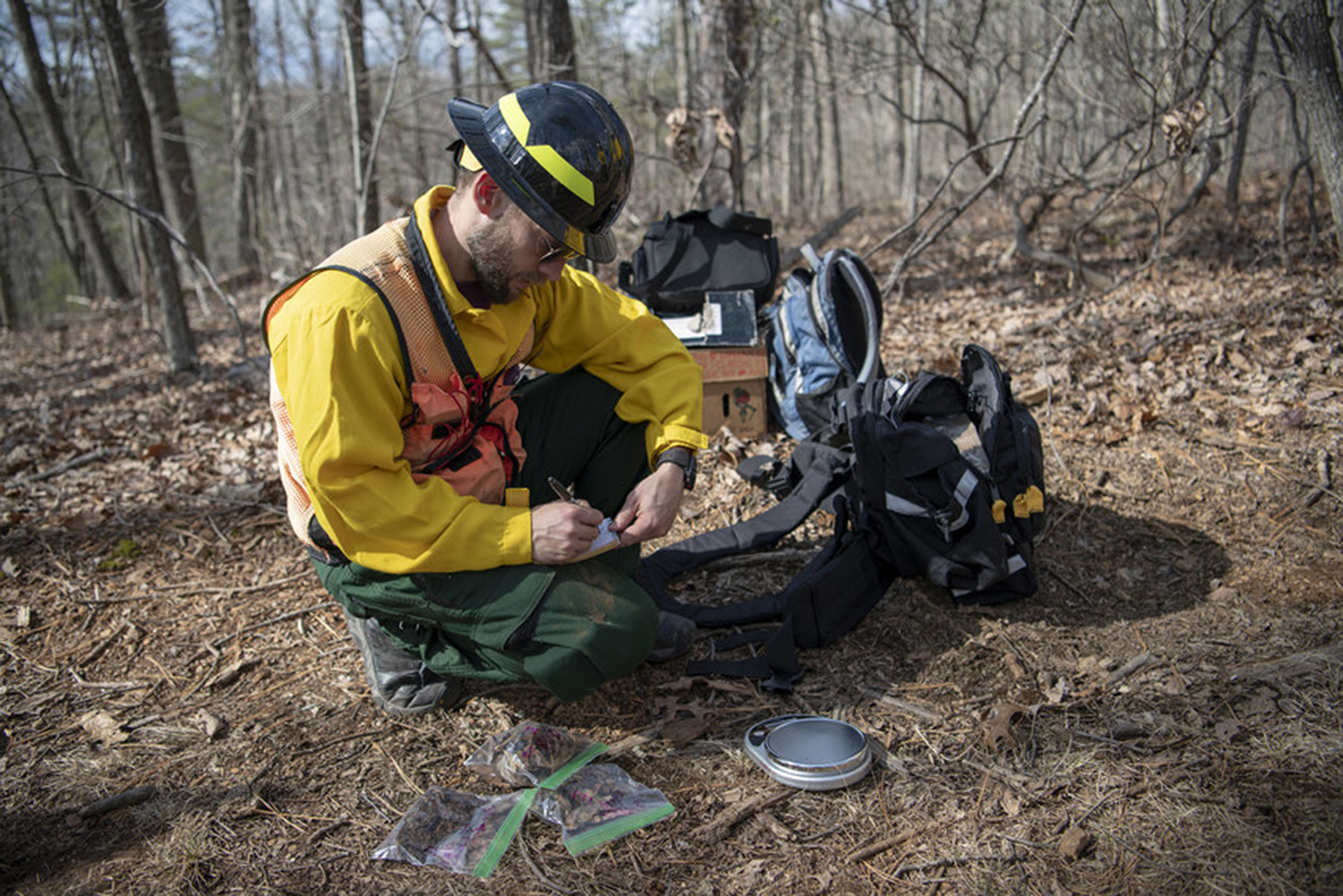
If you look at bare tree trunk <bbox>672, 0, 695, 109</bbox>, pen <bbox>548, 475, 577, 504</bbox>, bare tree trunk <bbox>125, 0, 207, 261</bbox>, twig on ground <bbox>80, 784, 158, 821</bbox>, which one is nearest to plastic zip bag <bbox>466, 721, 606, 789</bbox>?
pen <bbox>548, 475, 577, 504</bbox>

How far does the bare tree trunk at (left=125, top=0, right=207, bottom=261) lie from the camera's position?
11.2 meters

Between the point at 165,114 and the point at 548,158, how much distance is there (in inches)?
521

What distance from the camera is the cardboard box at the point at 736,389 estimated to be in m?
4.50

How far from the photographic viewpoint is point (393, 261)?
2281mm

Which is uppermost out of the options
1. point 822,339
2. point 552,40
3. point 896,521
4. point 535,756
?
point 552,40

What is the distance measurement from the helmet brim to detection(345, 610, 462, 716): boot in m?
1.34

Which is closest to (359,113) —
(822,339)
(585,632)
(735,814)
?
(822,339)

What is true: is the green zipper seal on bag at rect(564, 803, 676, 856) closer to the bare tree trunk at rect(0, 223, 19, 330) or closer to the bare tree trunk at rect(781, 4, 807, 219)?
the bare tree trunk at rect(781, 4, 807, 219)

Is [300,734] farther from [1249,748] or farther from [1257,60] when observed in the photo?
[1257,60]

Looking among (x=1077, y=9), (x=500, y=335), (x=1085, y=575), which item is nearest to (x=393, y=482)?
(x=500, y=335)

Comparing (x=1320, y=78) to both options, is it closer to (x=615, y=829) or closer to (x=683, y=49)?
(x=615, y=829)

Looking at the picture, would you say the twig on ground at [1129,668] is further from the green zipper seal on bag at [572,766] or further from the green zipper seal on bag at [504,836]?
the green zipper seal on bag at [504,836]

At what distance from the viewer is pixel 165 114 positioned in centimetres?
1253

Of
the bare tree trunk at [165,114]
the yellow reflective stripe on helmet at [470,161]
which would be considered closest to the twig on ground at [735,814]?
the yellow reflective stripe on helmet at [470,161]
